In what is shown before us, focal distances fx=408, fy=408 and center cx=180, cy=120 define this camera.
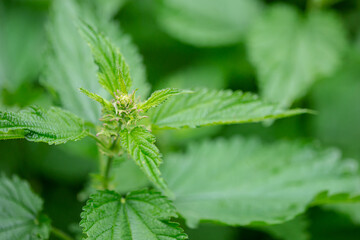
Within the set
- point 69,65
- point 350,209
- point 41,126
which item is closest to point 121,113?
point 41,126

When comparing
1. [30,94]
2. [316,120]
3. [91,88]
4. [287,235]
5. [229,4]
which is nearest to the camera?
[91,88]

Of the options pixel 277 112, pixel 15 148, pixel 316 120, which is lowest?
pixel 277 112

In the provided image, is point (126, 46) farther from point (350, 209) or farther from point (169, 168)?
point (350, 209)

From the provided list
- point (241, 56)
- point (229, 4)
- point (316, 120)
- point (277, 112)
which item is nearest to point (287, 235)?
point (277, 112)

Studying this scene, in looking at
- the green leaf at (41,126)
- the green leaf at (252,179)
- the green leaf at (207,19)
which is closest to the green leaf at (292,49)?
the green leaf at (207,19)

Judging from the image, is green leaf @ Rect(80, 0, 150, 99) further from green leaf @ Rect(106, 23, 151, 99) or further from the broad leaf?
the broad leaf

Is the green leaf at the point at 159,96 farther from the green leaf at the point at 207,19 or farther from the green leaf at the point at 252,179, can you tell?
the green leaf at the point at 207,19

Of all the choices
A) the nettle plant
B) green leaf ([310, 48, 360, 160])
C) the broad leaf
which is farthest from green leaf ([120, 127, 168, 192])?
green leaf ([310, 48, 360, 160])

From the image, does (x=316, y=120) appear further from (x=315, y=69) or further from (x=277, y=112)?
(x=277, y=112)
